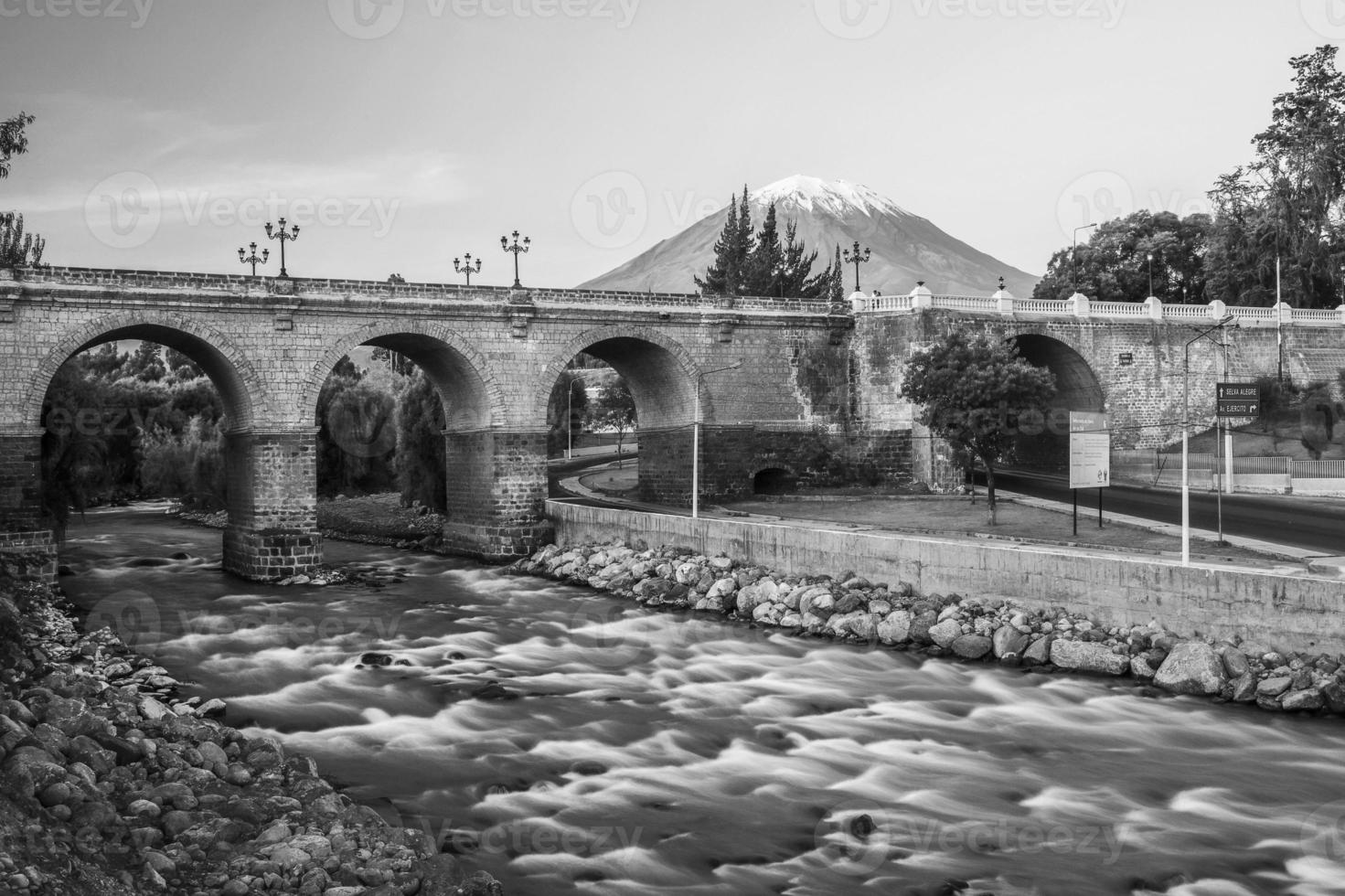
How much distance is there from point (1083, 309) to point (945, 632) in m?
26.4

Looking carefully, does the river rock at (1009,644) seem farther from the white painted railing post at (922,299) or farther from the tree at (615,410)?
the tree at (615,410)

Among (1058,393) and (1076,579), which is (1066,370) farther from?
(1076,579)

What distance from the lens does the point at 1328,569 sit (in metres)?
21.8

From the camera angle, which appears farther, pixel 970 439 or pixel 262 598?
pixel 970 439

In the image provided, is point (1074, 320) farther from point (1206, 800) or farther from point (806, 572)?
point (1206, 800)

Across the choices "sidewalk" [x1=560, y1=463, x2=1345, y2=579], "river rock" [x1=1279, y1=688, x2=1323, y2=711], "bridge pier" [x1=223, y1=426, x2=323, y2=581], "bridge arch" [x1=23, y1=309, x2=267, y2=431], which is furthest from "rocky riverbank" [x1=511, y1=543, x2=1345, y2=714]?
"bridge arch" [x1=23, y1=309, x2=267, y2=431]

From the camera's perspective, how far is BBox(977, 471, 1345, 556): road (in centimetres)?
2653

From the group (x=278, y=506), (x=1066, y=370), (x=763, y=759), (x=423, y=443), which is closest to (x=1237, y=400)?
(x=763, y=759)

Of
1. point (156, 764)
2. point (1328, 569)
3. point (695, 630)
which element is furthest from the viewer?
point (695, 630)

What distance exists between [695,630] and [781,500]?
1476 centimetres

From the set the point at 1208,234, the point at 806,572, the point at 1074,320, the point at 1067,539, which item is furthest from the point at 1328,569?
the point at 1208,234

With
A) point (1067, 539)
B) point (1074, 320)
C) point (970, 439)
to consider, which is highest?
point (1074, 320)

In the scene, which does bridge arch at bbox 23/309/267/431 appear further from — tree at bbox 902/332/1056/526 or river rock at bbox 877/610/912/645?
tree at bbox 902/332/1056/526

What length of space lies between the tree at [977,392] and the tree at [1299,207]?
87.7 feet
